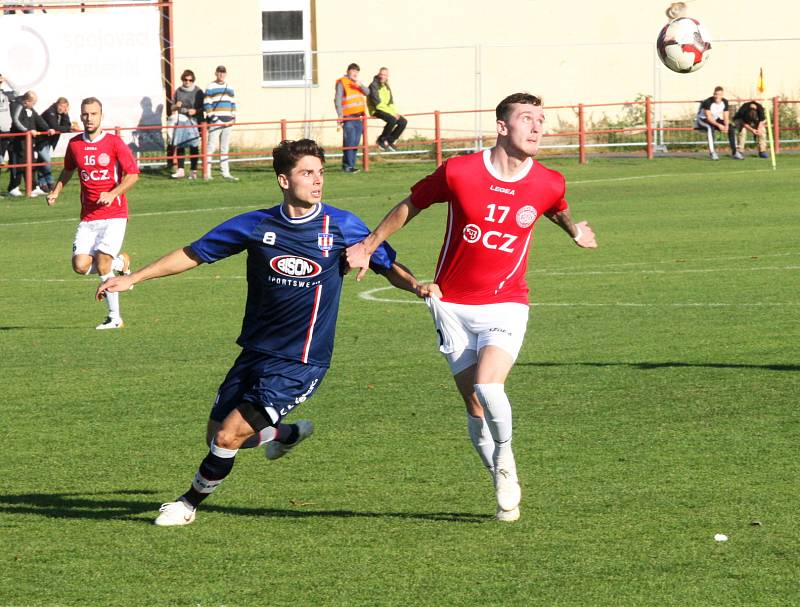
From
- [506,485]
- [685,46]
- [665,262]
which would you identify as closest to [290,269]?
[506,485]

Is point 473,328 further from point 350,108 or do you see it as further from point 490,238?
point 350,108

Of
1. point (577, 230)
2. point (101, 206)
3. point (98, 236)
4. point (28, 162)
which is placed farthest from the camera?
point (28, 162)

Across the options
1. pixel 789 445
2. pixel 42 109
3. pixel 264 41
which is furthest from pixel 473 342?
pixel 264 41

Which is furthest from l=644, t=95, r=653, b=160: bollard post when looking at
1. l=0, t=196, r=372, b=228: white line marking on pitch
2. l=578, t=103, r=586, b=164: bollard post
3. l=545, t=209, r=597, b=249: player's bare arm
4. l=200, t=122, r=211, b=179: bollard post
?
l=545, t=209, r=597, b=249: player's bare arm

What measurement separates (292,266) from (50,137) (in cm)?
2313

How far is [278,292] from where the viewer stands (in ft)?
23.2

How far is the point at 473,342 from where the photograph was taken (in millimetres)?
7320

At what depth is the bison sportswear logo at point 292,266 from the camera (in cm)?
704

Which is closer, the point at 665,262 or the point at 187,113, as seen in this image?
the point at 665,262

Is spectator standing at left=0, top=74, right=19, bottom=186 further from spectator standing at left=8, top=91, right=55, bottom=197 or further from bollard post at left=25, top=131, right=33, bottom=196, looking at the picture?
bollard post at left=25, top=131, right=33, bottom=196

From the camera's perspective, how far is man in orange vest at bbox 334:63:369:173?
32.1m

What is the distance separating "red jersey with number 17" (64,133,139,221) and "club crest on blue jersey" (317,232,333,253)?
7498 millimetres

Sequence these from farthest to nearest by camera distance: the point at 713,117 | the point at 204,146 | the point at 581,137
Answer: the point at 713,117 → the point at 581,137 → the point at 204,146

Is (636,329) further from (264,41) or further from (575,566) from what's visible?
(264,41)
